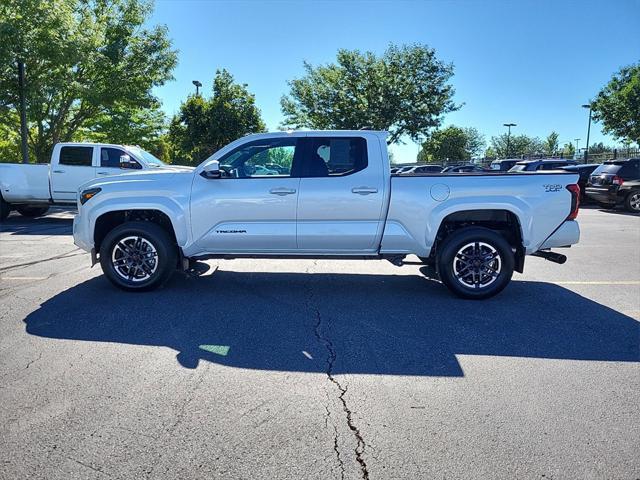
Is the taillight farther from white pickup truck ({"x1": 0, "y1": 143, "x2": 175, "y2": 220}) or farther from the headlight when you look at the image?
white pickup truck ({"x1": 0, "y1": 143, "x2": 175, "y2": 220})

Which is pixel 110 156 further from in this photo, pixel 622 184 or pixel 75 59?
pixel 622 184

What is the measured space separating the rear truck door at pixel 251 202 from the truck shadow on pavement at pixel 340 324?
0.65 metres

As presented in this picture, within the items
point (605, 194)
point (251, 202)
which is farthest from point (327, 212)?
point (605, 194)

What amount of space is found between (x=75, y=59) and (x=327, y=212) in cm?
1697

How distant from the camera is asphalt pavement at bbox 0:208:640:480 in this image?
101 inches

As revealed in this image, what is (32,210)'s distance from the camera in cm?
1444

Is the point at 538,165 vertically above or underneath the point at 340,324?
A: above

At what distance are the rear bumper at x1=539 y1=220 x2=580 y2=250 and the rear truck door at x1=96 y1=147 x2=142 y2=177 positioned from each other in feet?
36.2

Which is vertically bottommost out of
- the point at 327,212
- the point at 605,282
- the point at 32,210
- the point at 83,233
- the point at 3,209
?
the point at 605,282

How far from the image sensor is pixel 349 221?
5.70 m

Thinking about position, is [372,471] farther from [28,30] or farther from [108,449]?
[28,30]

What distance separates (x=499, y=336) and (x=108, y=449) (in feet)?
11.2

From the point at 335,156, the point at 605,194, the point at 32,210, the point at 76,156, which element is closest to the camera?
the point at 335,156

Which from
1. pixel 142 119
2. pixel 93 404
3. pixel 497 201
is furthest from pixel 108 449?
pixel 142 119
